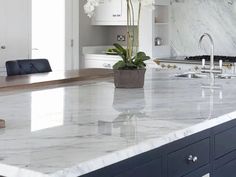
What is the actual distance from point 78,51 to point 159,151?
5.36 meters

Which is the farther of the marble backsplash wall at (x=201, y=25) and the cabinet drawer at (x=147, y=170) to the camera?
the marble backsplash wall at (x=201, y=25)

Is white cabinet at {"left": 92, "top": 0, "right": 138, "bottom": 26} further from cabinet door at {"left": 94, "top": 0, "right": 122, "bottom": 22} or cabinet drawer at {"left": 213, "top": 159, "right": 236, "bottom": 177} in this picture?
cabinet drawer at {"left": 213, "top": 159, "right": 236, "bottom": 177}

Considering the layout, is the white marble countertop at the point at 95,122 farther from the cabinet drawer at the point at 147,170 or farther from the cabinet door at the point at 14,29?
the cabinet door at the point at 14,29

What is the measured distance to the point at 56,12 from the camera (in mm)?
6891

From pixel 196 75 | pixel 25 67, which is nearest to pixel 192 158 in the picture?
pixel 196 75

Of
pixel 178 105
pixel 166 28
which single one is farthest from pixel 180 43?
pixel 178 105

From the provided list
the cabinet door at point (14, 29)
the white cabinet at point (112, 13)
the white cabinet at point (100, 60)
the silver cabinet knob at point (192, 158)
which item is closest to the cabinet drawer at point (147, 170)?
the silver cabinet knob at point (192, 158)

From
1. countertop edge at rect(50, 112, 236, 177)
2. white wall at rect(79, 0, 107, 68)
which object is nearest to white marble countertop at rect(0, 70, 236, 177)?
countertop edge at rect(50, 112, 236, 177)

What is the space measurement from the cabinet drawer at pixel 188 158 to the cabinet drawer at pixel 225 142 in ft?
0.35

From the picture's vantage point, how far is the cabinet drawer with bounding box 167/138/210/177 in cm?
182

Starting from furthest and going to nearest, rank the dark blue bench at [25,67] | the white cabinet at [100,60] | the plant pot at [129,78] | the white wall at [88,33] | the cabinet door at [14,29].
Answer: the white wall at [88,33], the white cabinet at [100,60], the cabinet door at [14,29], the dark blue bench at [25,67], the plant pot at [129,78]

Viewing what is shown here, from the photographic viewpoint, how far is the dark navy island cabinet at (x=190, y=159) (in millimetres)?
1562

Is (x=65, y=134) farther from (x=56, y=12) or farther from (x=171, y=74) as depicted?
(x=56, y=12)

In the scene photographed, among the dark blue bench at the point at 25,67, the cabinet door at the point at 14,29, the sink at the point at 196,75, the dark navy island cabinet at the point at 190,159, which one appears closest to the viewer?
the dark navy island cabinet at the point at 190,159
